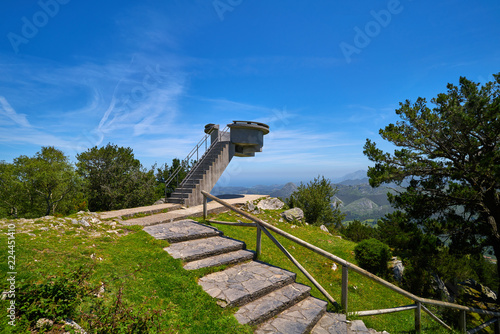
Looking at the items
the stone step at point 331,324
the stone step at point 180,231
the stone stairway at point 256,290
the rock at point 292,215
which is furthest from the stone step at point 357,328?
the rock at point 292,215

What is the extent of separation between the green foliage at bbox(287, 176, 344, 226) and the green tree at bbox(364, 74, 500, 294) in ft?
24.7

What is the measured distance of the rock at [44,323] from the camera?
275cm

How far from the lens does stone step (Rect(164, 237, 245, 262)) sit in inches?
233

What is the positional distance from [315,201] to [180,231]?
45.1 feet

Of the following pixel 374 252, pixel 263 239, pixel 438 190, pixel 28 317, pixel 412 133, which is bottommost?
pixel 374 252

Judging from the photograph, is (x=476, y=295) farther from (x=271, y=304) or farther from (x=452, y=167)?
(x=271, y=304)

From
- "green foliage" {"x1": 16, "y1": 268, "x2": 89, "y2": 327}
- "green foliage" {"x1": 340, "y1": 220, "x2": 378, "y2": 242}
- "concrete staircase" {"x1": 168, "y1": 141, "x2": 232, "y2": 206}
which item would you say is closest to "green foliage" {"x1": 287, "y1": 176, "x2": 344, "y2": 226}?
"green foliage" {"x1": 340, "y1": 220, "x2": 378, "y2": 242}

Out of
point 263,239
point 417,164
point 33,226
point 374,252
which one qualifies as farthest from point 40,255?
point 417,164

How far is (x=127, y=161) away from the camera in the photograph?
19.4 metres

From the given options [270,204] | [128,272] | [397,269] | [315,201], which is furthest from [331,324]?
[315,201]

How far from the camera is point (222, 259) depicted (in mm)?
6043

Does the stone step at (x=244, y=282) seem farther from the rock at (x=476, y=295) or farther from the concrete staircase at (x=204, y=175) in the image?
the rock at (x=476, y=295)

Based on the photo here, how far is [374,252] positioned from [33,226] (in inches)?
504

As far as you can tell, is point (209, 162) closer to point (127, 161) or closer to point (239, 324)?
point (127, 161)
